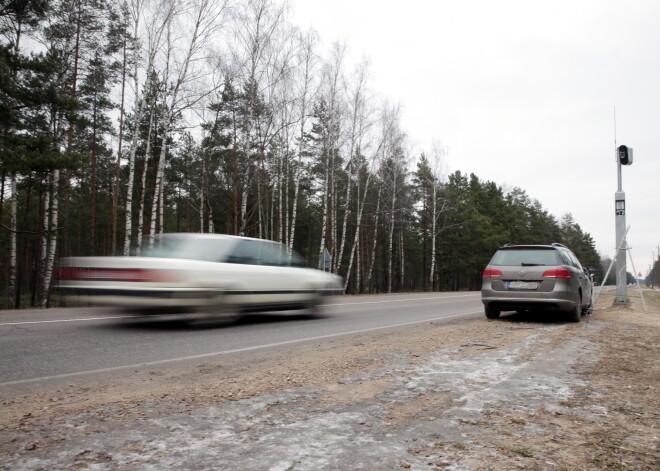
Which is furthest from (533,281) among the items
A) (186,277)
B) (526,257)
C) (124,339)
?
(124,339)

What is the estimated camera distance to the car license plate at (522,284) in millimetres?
9375

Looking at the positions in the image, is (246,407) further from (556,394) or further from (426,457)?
(556,394)

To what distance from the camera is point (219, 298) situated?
8023 mm

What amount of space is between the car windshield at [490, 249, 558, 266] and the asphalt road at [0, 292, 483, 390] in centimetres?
215

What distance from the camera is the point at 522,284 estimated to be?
9492 mm

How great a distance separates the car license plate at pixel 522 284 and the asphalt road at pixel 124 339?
1.97 metres

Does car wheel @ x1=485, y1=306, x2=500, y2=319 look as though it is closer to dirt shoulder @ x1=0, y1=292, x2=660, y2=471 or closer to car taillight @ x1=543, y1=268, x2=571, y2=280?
car taillight @ x1=543, y1=268, x2=571, y2=280

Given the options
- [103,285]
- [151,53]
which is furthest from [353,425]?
[151,53]

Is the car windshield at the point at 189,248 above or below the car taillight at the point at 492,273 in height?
above

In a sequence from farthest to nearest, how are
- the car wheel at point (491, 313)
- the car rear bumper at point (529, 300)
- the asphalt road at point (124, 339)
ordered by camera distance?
1. the car wheel at point (491, 313)
2. the car rear bumper at point (529, 300)
3. the asphalt road at point (124, 339)

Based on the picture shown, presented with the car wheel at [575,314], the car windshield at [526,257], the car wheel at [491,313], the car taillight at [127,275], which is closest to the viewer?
the car taillight at [127,275]

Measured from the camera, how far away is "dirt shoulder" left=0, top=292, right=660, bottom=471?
251 cm

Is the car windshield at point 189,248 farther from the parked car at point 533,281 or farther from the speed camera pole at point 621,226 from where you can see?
the speed camera pole at point 621,226

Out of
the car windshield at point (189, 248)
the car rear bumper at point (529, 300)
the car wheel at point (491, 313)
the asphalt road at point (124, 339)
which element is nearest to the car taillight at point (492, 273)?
the car rear bumper at point (529, 300)
